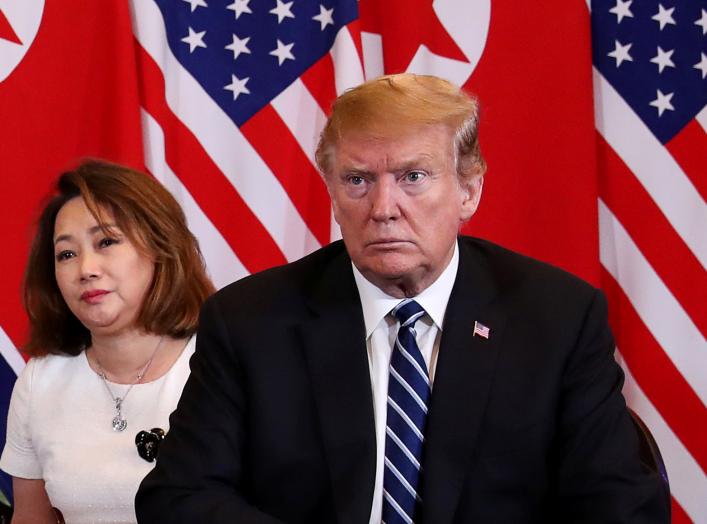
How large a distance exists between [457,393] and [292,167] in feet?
5.86

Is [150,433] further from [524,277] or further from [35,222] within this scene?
[524,277]

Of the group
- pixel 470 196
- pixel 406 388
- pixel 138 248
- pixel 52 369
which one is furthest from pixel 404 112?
pixel 52 369

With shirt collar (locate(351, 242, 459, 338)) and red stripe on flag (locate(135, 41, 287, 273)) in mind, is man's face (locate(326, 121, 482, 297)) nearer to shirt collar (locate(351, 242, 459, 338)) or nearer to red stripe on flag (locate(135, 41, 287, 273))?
shirt collar (locate(351, 242, 459, 338))

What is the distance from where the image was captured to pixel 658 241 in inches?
137

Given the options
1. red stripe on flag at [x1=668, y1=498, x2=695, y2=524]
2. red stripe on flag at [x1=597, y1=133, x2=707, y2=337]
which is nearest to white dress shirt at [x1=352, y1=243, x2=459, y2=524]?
red stripe on flag at [x1=597, y1=133, x2=707, y2=337]

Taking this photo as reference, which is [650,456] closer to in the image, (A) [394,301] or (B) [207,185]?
(A) [394,301]

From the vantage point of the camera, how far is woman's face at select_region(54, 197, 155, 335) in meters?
2.68

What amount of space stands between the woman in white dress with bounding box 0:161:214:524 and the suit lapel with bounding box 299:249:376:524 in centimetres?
80

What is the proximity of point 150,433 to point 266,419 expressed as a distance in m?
0.76

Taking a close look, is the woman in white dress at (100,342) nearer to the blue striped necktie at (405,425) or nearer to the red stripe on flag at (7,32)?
the red stripe on flag at (7,32)

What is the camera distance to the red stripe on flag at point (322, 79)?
11.6 feet

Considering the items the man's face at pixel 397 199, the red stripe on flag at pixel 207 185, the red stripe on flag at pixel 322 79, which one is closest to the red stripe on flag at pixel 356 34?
the red stripe on flag at pixel 322 79

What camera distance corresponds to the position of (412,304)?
6.67ft

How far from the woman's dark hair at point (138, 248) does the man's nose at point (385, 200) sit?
103 cm
